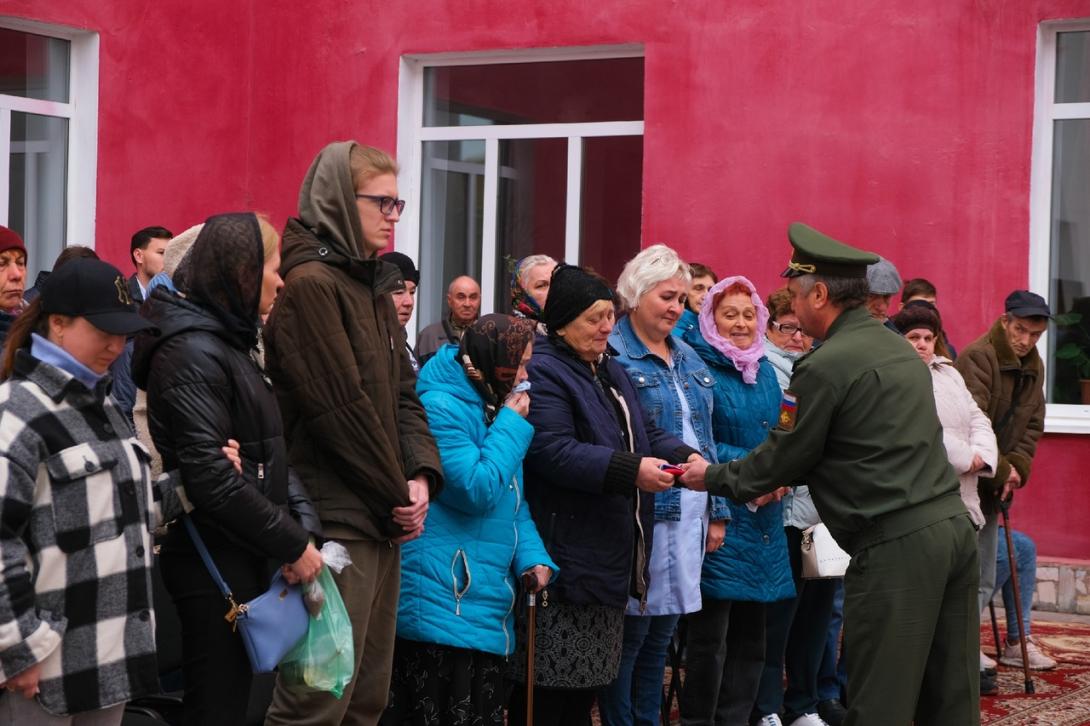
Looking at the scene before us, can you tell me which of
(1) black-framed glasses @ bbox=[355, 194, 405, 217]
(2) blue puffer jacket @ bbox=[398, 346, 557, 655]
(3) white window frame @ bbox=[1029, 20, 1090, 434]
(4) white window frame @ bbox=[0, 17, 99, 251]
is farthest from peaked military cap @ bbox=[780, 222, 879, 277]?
(4) white window frame @ bbox=[0, 17, 99, 251]

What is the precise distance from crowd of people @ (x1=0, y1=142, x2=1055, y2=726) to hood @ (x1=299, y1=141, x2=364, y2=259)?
11 mm

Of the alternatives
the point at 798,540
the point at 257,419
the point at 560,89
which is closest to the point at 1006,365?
the point at 798,540

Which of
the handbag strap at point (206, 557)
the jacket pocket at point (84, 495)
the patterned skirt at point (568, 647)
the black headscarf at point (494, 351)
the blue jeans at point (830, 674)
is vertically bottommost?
the blue jeans at point (830, 674)

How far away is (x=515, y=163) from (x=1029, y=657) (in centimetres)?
532

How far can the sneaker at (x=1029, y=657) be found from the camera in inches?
324

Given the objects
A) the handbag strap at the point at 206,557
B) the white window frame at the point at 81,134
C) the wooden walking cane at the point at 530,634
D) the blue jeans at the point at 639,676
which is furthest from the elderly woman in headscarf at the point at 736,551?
the white window frame at the point at 81,134

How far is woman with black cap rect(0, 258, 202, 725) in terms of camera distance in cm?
341

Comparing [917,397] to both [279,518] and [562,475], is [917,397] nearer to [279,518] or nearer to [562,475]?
[562,475]

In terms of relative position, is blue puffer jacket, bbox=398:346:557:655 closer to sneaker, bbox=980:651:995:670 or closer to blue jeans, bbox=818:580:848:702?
blue jeans, bbox=818:580:848:702

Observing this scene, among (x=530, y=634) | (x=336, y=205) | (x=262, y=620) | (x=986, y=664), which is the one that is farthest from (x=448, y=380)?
(x=986, y=664)

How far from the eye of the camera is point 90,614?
356cm

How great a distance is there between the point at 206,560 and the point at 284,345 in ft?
2.39

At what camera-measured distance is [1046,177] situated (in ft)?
32.6

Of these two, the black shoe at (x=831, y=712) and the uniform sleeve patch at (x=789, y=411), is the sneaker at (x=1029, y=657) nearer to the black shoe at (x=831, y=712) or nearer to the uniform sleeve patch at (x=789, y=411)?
the black shoe at (x=831, y=712)
